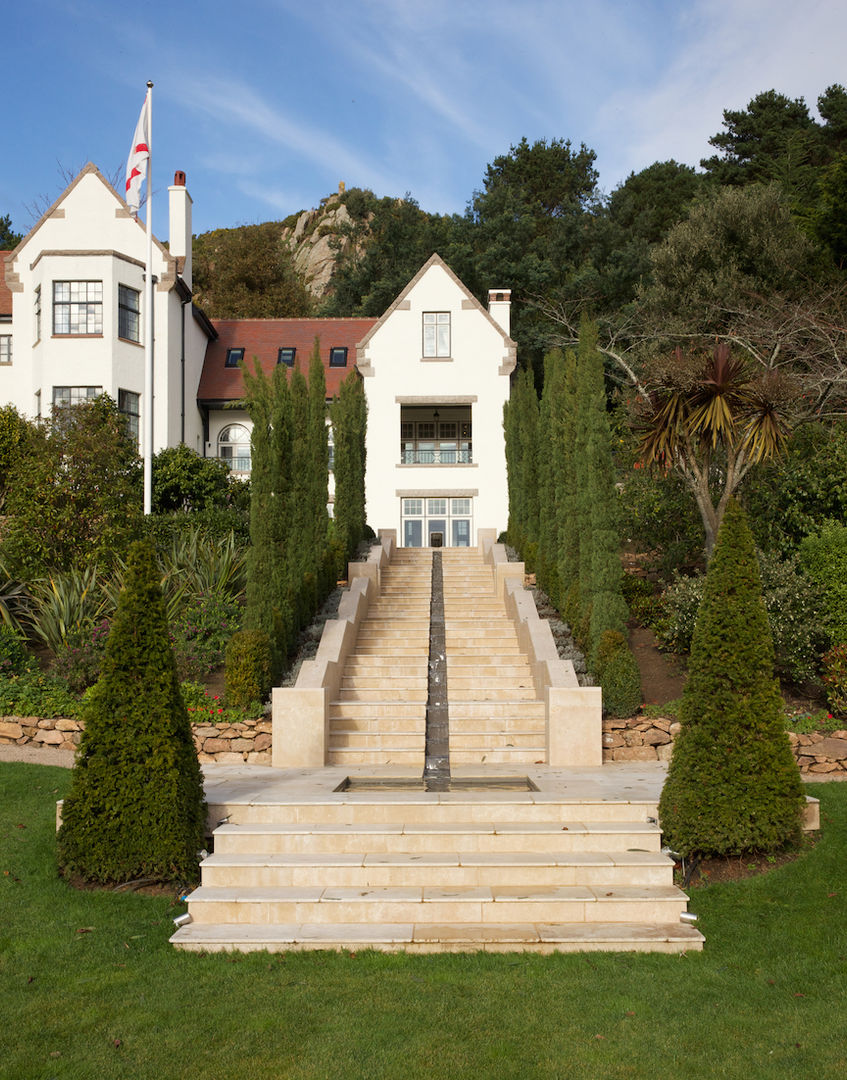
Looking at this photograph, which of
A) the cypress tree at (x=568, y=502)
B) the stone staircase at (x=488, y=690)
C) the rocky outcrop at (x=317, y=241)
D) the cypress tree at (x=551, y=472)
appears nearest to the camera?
the stone staircase at (x=488, y=690)

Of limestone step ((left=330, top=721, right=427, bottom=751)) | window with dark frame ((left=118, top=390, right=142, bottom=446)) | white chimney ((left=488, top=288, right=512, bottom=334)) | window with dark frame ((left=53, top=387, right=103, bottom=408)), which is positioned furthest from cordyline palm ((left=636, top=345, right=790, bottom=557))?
window with dark frame ((left=53, top=387, right=103, bottom=408))

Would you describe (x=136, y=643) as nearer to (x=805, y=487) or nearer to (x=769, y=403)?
(x=769, y=403)

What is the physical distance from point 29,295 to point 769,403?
22995 mm

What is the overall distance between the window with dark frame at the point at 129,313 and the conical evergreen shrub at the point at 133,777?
20.9m

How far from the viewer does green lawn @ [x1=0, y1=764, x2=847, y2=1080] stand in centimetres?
511

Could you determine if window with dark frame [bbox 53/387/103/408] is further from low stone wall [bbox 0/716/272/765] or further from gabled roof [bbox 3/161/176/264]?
low stone wall [bbox 0/716/272/765]

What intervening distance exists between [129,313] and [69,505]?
12061mm

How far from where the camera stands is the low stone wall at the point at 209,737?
12070 mm

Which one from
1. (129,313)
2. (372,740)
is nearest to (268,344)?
(129,313)

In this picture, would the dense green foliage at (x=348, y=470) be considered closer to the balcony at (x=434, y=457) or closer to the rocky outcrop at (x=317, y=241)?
the balcony at (x=434, y=457)

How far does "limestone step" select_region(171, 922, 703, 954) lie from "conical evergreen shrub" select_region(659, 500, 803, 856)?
1195mm

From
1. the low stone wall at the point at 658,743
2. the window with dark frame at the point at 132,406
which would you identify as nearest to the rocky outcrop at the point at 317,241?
the window with dark frame at the point at 132,406

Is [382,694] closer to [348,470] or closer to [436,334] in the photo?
[348,470]

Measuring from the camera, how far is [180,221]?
30.4 m
